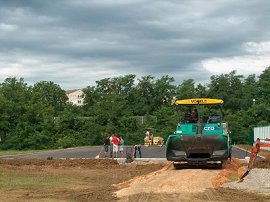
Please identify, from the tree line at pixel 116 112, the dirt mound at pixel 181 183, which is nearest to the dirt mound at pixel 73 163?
the dirt mound at pixel 181 183

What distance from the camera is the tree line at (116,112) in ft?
272

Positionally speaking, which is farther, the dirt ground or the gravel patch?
the gravel patch

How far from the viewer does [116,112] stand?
88.8 m

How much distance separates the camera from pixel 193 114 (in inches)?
931

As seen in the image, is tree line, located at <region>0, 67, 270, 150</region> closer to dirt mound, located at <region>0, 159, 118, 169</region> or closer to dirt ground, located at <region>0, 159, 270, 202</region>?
dirt mound, located at <region>0, 159, 118, 169</region>

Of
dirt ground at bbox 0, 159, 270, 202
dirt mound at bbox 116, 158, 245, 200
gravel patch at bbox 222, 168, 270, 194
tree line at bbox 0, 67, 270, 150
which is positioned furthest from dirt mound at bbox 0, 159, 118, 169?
tree line at bbox 0, 67, 270, 150

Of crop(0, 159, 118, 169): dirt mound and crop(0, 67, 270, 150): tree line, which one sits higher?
crop(0, 67, 270, 150): tree line

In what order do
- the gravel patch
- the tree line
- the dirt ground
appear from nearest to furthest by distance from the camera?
the dirt ground
the gravel patch
the tree line

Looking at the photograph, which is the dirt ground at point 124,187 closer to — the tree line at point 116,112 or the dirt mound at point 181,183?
the dirt mound at point 181,183

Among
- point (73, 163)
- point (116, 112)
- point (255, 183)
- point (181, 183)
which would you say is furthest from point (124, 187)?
point (116, 112)

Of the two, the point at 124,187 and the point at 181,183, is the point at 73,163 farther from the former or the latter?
the point at 181,183

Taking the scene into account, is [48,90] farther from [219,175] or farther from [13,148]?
[219,175]

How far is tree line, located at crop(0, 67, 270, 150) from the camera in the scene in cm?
8294

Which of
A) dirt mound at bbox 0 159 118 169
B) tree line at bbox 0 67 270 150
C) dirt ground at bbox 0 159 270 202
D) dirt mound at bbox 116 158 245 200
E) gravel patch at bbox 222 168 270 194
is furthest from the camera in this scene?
tree line at bbox 0 67 270 150
